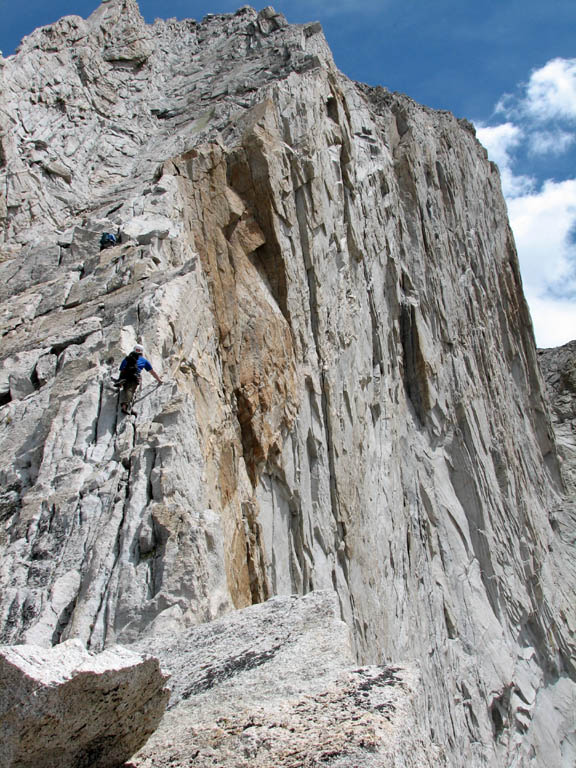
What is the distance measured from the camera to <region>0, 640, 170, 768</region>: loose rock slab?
10.7 ft

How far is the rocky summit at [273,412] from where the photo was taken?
5.51m

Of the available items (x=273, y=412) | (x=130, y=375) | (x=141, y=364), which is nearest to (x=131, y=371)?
(x=130, y=375)

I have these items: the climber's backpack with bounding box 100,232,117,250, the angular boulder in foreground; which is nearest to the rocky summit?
the angular boulder in foreground

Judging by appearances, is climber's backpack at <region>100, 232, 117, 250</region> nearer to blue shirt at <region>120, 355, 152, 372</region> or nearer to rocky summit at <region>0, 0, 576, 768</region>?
rocky summit at <region>0, 0, 576, 768</region>

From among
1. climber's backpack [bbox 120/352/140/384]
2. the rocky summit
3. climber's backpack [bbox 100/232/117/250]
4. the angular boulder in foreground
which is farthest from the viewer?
climber's backpack [bbox 100/232/117/250]

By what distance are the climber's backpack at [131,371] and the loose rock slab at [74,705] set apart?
608 centimetres

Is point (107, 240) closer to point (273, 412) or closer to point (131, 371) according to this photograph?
point (273, 412)

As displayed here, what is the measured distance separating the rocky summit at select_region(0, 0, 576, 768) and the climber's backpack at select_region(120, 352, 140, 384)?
447 millimetres

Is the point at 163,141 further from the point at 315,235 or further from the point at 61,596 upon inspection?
the point at 61,596

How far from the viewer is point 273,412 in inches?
598

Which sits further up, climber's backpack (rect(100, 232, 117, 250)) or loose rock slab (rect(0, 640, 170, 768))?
climber's backpack (rect(100, 232, 117, 250))

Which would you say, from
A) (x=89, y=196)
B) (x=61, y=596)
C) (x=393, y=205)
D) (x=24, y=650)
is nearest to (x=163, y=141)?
(x=89, y=196)

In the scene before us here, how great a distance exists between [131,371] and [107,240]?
19.6 feet

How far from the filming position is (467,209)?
3459 centimetres
